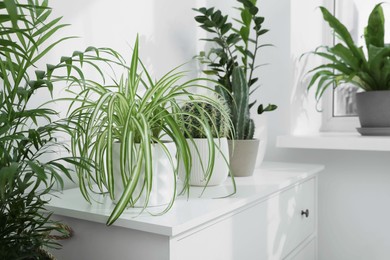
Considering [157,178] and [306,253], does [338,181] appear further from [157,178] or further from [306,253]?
[157,178]

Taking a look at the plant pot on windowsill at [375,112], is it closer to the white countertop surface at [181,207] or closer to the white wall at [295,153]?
the white wall at [295,153]

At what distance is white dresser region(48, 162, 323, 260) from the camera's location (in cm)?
68

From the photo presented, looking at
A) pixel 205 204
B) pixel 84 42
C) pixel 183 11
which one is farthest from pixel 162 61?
pixel 205 204

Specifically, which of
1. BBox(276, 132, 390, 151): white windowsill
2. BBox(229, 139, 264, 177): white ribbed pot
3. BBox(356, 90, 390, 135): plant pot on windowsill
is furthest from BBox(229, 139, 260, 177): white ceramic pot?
BBox(356, 90, 390, 135): plant pot on windowsill

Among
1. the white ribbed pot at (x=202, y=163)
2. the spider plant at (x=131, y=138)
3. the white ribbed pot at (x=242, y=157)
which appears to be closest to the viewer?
the spider plant at (x=131, y=138)

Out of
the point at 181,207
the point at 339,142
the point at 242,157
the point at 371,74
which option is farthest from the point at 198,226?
the point at 371,74

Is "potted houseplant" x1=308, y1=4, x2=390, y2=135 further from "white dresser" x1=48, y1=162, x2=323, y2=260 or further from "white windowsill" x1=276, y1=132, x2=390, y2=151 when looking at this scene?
"white dresser" x1=48, y1=162, x2=323, y2=260

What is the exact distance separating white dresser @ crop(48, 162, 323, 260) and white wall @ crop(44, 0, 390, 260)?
0.47m

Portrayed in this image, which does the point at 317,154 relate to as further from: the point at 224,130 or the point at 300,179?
the point at 224,130

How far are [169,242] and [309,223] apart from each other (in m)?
0.83

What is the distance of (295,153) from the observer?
163 cm

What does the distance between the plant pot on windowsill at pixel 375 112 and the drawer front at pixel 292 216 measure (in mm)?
292

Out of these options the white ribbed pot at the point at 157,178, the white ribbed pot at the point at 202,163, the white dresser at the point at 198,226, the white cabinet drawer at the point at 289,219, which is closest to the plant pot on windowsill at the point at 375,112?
the white cabinet drawer at the point at 289,219

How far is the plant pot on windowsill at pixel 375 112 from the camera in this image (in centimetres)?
134
